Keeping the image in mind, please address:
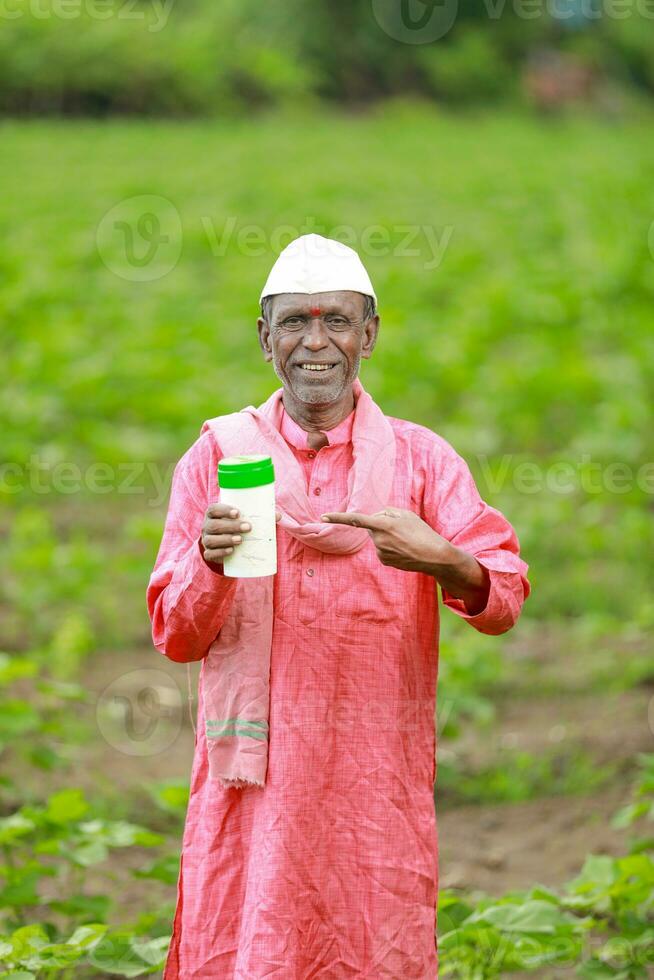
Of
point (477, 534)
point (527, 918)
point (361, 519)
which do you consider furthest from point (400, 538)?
point (527, 918)

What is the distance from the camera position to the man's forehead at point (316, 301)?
7.84 feet

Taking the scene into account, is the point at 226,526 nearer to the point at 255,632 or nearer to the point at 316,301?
the point at 255,632

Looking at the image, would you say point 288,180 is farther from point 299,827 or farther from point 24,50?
point 299,827

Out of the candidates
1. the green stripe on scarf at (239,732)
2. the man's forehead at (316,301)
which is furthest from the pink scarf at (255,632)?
the man's forehead at (316,301)

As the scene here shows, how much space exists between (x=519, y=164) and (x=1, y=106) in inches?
468

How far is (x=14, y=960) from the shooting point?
2834 millimetres

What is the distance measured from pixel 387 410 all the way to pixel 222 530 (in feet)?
22.2

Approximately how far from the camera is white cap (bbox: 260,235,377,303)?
94.0 inches

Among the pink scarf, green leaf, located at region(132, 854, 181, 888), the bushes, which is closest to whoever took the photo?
the pink scarf

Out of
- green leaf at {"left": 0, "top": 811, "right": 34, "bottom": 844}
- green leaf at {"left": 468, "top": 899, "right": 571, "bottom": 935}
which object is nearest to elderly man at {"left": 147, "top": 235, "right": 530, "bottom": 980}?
green leaf at {"left": 468, "top": 899, "right": 571, "bottom": 935}

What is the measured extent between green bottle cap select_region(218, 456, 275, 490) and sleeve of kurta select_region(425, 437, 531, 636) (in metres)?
0.40

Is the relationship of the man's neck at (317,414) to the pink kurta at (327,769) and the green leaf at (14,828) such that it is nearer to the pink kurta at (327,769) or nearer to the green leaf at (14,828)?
the pink kurta at (327,769)

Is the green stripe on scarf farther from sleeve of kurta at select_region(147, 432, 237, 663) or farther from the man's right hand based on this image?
the man's right hand

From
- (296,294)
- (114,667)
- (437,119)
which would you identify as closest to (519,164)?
(437,119)
